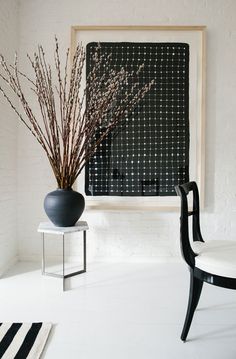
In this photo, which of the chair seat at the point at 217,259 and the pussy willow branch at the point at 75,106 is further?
the pussy willow branch at the point at 75,106

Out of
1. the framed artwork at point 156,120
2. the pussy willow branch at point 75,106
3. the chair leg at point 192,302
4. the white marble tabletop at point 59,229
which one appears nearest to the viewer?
the chair leg at point 192,302

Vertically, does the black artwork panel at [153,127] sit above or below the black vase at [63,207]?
above

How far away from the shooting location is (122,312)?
2012 millimetres

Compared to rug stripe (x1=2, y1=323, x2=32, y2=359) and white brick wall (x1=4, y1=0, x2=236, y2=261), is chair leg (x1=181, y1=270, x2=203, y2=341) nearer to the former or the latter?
rug stripe (x1=2, y1=323, x2=32, y2=359)

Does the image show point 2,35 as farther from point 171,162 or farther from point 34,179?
point 171,162

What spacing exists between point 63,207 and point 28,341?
1009 millimetres

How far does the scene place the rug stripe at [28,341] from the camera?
154cm

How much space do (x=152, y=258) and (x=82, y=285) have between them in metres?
0.81

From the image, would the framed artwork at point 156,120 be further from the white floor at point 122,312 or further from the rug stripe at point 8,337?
the rug stripe at point 8,337

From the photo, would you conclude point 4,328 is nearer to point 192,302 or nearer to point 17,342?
point 17,342

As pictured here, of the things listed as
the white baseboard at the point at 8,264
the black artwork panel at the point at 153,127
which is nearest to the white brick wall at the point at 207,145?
the white baseboard at the point at 8,264

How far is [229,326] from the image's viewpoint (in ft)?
6.07

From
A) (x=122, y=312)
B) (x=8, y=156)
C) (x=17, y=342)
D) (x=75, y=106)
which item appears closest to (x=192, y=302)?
(x=122, y=312)

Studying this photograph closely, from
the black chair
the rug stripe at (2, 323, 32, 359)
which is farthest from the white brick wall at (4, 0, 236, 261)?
the rug stripe at (2, 323, 32, 359)
